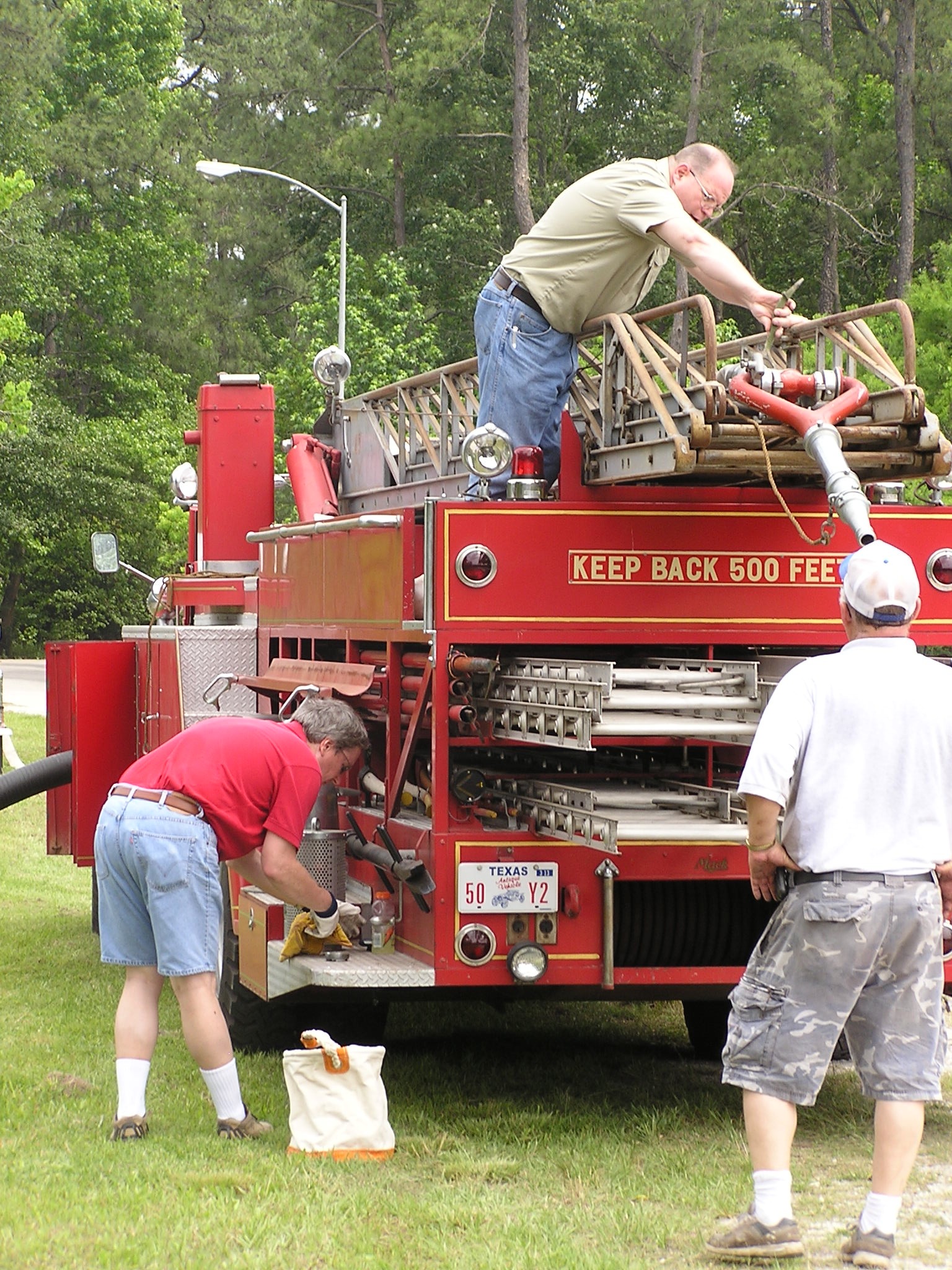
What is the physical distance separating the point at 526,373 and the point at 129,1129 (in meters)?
3.12

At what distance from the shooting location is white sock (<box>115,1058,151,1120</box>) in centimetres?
583

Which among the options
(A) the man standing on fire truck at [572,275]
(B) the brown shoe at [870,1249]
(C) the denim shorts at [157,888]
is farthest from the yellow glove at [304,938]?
(B) the brown shoe at [870,1249]

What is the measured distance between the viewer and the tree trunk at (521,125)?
33.8 metres

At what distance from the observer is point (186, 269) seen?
159 feet

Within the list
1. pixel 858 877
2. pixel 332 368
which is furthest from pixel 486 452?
pixel 332 368

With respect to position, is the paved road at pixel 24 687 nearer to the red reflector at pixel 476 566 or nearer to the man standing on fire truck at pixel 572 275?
the man standing on fire truck at pixel 572 275

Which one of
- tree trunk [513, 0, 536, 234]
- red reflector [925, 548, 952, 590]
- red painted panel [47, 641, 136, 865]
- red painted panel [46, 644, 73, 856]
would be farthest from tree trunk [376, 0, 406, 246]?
red reflector [925, 548, 952, 590]

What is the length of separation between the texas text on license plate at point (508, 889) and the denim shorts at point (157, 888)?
83 centimetres

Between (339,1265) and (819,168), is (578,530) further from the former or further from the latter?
(819,168)

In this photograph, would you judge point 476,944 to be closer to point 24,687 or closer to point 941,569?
point 941,569

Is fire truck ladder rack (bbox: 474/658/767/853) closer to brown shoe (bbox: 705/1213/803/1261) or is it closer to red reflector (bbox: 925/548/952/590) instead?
red reflector (bbox: 925/548/952/590)

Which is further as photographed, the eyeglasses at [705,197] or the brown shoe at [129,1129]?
the eyeglasses at [705,197]

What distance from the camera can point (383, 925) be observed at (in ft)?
20.7

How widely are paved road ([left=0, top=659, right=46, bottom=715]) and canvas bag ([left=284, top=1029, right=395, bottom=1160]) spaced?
17.8m
